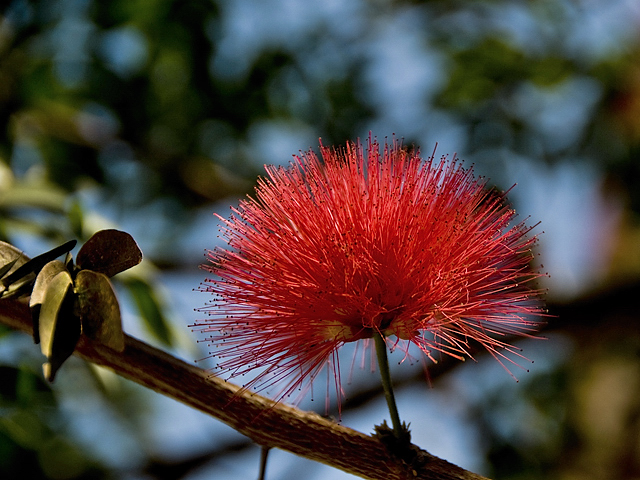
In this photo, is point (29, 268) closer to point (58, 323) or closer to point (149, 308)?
point (58, 323)

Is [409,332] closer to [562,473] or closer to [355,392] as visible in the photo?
[355,392]

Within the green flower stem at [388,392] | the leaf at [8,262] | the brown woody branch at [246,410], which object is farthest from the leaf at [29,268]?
the green flower stem at [388,392]

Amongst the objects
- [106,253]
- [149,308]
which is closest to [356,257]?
[106,253]

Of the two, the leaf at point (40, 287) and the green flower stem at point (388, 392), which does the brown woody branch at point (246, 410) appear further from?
the leaf at point (40, 287)

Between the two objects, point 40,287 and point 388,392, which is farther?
point 388,392

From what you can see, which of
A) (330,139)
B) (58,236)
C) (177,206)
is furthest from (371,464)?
(177,206)

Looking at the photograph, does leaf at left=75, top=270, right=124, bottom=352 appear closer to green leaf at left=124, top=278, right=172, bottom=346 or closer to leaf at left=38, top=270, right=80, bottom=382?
leaf at left=38, top=270, right=80, bottom=382
